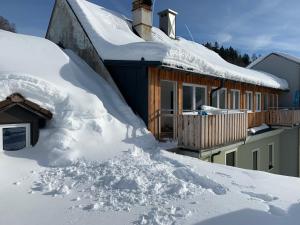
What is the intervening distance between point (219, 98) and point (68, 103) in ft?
28.2

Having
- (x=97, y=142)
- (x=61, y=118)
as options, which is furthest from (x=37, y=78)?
(x=97, y=142)

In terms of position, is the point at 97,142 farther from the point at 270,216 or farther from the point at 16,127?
the point at 270,216

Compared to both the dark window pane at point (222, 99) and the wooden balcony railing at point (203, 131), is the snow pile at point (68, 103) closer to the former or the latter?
the wooden balcony railing at point (203, 131)

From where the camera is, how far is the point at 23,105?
646 cm

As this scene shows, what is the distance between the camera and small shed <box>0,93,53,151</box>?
246 inches

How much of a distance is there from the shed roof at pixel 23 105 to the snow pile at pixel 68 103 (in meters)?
0.13

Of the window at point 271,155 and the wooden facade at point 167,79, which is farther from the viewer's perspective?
the window at point 271,155

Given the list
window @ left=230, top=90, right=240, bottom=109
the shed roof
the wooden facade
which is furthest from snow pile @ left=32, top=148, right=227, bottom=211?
window @ left=230, top=90, right=240, bottom=109

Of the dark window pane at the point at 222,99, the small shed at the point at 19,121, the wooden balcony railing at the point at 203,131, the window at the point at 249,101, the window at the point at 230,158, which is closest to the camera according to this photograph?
the small shed at the point at 19,121

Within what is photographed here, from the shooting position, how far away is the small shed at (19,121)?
6.26 m

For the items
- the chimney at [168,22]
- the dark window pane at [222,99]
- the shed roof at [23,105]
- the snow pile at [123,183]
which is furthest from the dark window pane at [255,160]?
the shed roof at [23,105]

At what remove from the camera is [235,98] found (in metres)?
14.7

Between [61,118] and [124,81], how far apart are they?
296 cm

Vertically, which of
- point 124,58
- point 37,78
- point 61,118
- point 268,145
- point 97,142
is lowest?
point 268,145
